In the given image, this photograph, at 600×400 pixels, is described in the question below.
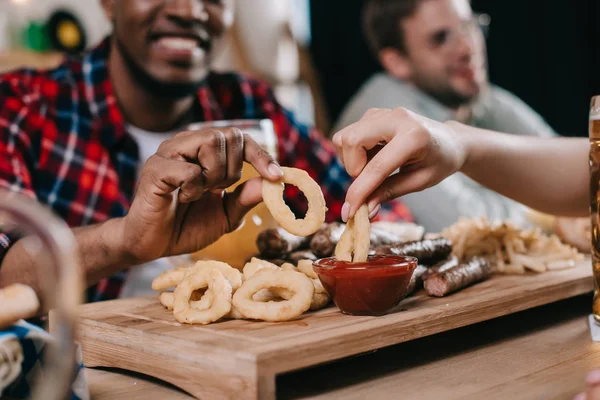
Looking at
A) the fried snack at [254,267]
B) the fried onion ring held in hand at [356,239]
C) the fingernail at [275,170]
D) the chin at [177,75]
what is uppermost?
the chin at [177,75]

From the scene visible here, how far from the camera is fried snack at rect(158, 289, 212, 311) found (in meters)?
1.24

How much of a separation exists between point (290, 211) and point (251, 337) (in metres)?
0.33

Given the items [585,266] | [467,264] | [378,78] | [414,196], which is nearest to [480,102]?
[378,78]

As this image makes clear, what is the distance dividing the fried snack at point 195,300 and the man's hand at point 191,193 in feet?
0.58

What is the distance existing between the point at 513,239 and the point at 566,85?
4351 mm

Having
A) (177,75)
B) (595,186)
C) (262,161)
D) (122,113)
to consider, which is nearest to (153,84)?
(177,75)

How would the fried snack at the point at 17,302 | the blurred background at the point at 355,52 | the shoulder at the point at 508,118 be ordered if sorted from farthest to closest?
the blurred background at the point at 355,52, the shoulder at the point at 508,118, the fried snack at the point at 17,302

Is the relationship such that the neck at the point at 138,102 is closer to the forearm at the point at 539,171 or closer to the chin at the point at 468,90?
the forearm at the point at 539,171

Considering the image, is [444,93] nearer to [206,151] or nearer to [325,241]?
[325,241]

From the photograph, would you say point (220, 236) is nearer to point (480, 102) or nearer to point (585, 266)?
point (585, 266)

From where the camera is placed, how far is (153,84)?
2.69m

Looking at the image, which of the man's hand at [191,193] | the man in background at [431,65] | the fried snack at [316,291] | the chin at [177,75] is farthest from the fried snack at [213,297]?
the man in background at [431,65]

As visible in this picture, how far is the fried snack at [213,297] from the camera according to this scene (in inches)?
48.1

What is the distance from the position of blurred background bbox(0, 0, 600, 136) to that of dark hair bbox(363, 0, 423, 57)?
0.98 m
